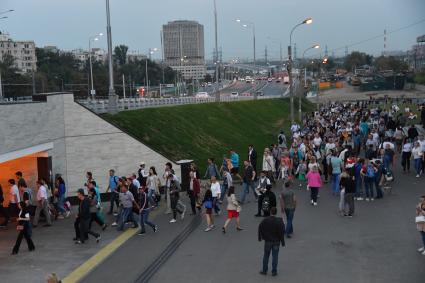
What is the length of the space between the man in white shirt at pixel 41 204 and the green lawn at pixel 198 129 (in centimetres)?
610

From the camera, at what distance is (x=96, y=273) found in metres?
10.8

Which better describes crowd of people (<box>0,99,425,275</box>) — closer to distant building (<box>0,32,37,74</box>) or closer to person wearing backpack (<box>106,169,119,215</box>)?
person wearing backpack (<box>106,169,119,215</box>)

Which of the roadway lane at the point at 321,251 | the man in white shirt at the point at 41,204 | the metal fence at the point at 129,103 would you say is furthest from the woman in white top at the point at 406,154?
the man in white shirt at the point at 41,204

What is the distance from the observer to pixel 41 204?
50.5 feet

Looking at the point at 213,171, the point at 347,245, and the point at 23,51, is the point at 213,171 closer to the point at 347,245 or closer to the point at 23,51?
the point at 347,245

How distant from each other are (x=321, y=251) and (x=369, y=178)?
5.48 meters

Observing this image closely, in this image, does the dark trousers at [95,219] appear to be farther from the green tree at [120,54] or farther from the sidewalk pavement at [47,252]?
the green tree at [120,54]

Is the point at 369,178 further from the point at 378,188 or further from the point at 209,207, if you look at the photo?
the point at 209,207

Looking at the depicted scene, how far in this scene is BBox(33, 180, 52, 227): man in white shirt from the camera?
50.0 feet

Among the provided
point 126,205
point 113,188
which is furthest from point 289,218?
point 113,188

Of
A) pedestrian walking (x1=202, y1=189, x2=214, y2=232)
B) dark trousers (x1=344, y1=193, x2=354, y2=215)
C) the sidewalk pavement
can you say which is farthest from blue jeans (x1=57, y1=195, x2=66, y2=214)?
dark trousers (x1=344, y1=193, x2=354, y2=215)

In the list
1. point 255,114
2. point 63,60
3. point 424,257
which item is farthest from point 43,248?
point 63,60

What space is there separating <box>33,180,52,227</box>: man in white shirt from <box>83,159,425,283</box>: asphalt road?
3239 millimetres

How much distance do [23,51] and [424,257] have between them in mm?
143165
